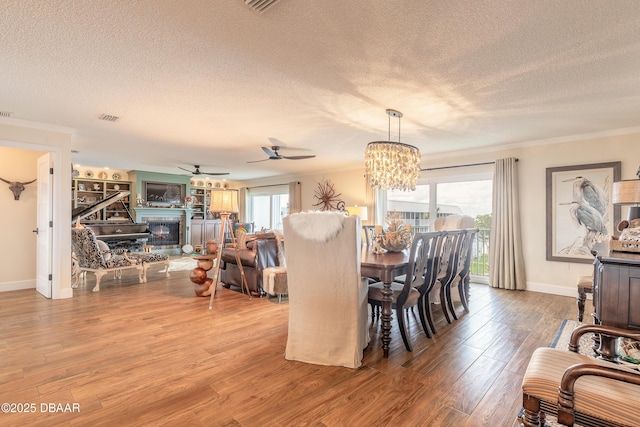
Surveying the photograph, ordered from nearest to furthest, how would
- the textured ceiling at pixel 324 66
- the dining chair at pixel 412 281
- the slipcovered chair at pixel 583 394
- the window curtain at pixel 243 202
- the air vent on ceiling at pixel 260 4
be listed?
the slipcovered chair at pixel 583 394 < the air vent on ceiling at pixel 260 4 < the textured ceiling at pixel 324 66 < the dining chair at pixel 412 281 < the window curtain at pixel 243 202

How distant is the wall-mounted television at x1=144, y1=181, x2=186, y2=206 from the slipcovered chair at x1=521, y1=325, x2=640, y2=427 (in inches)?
389

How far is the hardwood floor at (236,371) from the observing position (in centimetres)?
183

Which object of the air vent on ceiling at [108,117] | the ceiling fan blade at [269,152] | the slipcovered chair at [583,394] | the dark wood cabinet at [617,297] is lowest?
the slipcovered chair at [583,394]

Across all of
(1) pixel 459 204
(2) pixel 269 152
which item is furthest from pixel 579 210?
(2) pixel 269 152

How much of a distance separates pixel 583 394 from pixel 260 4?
2528 mm

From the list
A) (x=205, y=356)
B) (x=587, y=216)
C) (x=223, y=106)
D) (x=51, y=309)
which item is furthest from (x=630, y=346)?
(x=51, y=309)

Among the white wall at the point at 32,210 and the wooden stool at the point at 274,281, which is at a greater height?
the white wall at the point at 32,210

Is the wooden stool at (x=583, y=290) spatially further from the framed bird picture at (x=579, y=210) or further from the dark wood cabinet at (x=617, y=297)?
the dark wood cabinet at (x=617, y=297)

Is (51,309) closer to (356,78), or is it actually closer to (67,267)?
(67,267)

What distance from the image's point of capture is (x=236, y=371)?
7.65 feet

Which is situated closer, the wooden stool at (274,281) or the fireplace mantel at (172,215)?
the wooden stool at (274,281)

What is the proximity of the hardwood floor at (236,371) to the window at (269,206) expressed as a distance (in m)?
6.16

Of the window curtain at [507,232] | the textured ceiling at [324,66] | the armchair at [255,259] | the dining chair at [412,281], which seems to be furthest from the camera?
the window curtain at [507,232]

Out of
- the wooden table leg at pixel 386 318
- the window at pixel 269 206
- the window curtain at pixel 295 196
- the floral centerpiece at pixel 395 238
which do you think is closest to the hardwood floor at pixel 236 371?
the wooden table leg at pixel 386 318
